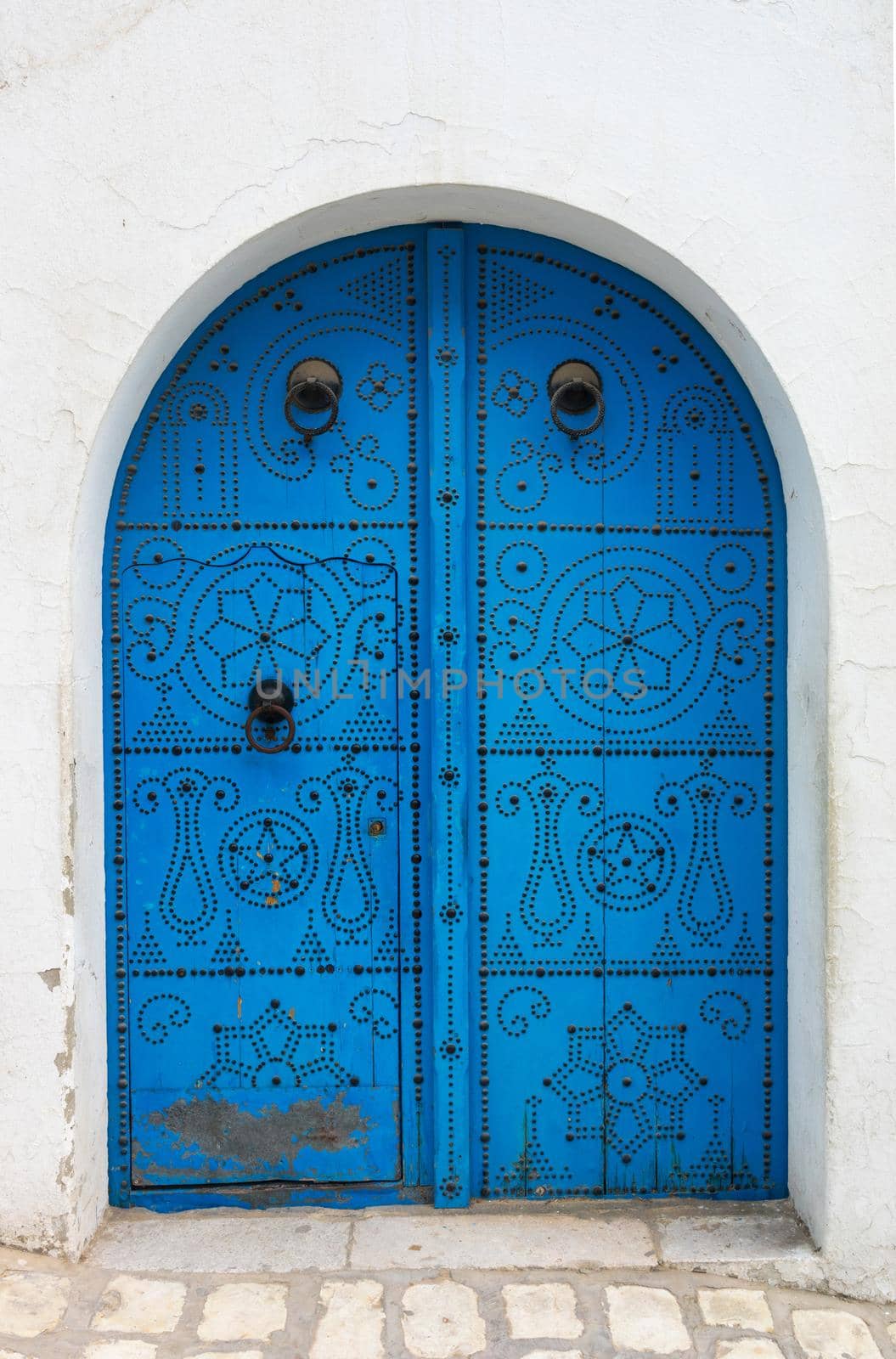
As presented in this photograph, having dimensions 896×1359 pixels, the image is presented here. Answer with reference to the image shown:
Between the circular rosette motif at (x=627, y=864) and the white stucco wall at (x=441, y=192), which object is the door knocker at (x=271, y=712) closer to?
the white stucco wall at (x=441, y=192)

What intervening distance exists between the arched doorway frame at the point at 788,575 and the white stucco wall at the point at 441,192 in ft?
0.11

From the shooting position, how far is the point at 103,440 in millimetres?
2980

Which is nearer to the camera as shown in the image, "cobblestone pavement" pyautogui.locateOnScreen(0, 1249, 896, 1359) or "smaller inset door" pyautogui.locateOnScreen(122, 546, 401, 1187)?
"cobblestone pavement" pyautogui.locateOnScreen(0, 1249, 896, 1359)

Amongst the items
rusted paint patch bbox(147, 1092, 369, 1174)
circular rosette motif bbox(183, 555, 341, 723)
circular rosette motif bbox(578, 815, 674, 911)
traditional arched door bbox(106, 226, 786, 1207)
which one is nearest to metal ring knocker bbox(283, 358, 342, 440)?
traditional arched door bbox(106, 226, 786, 1207)

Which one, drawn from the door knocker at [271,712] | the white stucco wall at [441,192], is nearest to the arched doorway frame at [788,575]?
the white stucco wall at [441,192]

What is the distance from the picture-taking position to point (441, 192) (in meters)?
A: 2.97

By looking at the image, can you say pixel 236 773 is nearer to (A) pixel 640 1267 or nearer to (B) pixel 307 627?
(B) pixel 307 627

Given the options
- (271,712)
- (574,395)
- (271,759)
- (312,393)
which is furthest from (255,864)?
(574,395)

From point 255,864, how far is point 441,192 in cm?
189

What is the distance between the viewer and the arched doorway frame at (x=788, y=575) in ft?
9.70

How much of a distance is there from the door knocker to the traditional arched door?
0.01 metres

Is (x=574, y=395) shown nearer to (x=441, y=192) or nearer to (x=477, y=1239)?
(x=441, y=192)

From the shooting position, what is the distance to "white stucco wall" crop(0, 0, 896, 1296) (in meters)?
2.88

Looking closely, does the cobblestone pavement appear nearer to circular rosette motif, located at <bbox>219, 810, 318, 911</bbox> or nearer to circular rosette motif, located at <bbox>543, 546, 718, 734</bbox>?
circular rosette motif, located at <bbox>219, 810, 318, 911</bbox>
